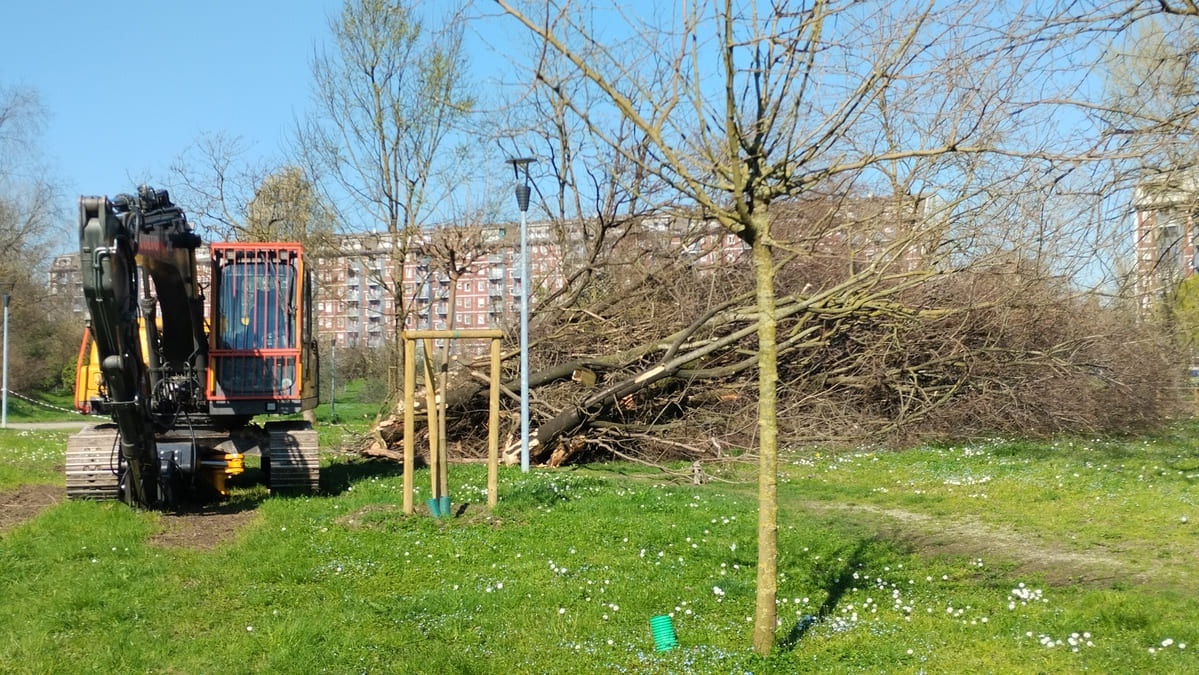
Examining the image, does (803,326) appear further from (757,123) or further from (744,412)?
(757,123)

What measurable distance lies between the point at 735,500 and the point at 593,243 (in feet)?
26.7

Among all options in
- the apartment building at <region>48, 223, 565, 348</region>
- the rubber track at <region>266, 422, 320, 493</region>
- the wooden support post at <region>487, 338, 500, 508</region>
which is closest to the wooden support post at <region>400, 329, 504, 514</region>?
the wooden support post at <region>487, 338, 500, 508</region>

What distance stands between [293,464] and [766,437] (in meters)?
8.47

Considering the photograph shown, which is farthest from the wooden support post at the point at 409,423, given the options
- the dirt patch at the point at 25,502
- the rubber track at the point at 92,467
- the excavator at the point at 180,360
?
the dirt patch at the point at 25,502

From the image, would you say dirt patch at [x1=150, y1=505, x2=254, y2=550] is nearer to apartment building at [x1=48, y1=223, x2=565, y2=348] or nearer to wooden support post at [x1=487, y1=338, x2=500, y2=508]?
wooden support post at [x1=487, y1=338, x2=500, y2=508]

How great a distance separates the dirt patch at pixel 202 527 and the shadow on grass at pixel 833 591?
576 centimetres

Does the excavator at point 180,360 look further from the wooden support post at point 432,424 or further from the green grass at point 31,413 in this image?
the green grass at point 31,413

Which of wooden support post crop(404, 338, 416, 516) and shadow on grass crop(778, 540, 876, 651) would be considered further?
wooden support post crop(404, 338, 416, 516)

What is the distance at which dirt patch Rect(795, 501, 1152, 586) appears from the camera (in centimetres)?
741

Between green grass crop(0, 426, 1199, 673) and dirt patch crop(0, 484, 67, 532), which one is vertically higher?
dirt patch crop(0, 484, 67, 532)

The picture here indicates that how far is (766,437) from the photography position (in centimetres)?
532

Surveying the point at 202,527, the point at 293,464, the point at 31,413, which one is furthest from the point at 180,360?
the point at 31,413

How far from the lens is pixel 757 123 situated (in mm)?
5117

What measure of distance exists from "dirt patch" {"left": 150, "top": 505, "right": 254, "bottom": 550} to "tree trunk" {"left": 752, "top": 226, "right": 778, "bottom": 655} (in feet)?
19.3
